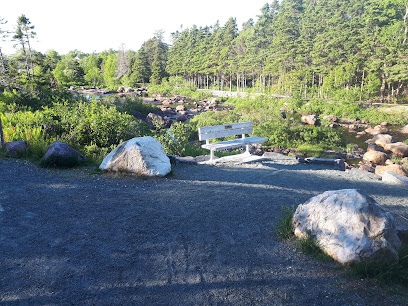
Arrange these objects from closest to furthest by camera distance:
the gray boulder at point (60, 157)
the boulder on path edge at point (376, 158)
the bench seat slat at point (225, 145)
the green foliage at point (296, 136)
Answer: the gray boulder at point (60, 157)
the bench seat slat at point (225, 145)
the boulder on path edge at point (376, 158)
the green foliage at point (296, 136)

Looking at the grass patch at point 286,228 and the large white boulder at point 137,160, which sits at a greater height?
the large white boulder at point 137,160

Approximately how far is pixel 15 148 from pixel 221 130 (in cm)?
490

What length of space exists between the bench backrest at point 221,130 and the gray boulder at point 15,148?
407 centimetres

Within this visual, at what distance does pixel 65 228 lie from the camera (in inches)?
145

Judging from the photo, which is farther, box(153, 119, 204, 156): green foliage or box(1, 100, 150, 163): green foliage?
box(153, 119, 204, 156): green foliage

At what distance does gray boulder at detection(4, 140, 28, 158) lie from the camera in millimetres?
6984

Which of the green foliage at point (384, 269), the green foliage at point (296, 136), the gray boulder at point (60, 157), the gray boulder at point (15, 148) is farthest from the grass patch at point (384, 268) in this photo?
the green foliage at point (296, 136)

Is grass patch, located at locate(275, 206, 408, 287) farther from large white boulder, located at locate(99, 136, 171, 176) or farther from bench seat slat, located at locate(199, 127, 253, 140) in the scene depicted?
bench seat slat, located at locate(199, 127, 253, 140)

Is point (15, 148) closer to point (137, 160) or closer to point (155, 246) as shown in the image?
point (137, 160)

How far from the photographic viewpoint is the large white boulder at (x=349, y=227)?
293cm

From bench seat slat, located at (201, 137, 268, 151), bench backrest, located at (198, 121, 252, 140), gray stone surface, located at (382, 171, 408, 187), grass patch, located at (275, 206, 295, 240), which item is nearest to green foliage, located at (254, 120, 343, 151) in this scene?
bench backrest, located at (198, 121, 252, 140)

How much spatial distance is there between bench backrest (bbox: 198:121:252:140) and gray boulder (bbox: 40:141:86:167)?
289cm

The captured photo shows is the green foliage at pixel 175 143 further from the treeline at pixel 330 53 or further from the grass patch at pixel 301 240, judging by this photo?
the treeline at pixel 330 53

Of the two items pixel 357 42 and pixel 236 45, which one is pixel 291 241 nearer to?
pixel 357 42
